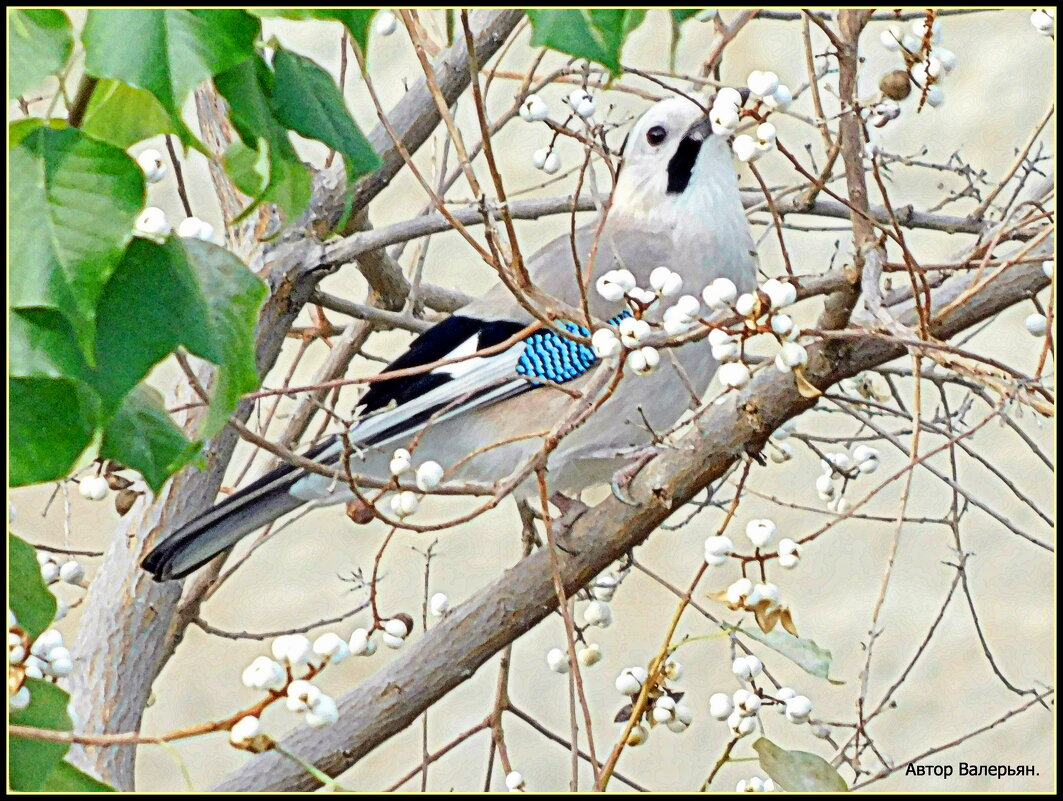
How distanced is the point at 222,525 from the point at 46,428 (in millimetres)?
569

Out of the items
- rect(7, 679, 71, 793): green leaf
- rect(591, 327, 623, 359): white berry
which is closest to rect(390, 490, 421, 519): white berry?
rect(591, 327, 623, 359): white berry

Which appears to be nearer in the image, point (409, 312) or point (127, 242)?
point (127, 242)

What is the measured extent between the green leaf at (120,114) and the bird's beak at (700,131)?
2.96 ft

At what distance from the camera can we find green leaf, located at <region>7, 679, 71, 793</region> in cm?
68

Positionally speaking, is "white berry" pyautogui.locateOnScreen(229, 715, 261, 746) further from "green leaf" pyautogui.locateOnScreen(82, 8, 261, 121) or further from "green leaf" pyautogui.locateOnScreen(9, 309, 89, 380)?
"green leaf" pyautogui.locateOnScreen(82, 8, 261, 121)

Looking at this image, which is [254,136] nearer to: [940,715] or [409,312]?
[409,312]

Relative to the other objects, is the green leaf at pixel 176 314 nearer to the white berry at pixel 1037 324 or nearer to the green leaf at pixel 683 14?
the green leaf at pixel 683 14

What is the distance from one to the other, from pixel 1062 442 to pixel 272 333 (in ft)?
2.39

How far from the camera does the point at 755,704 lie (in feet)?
3.00

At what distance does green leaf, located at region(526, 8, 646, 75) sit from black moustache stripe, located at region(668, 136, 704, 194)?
886 millimetres

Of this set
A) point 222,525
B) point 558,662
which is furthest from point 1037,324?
point 222,525

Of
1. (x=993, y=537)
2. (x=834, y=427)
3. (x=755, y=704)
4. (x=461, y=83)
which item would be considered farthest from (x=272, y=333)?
(x=993, y=537)

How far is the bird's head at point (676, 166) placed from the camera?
1.45 meters

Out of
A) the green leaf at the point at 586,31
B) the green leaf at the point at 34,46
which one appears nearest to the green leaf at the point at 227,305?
the green leaf at the point at 34,46
